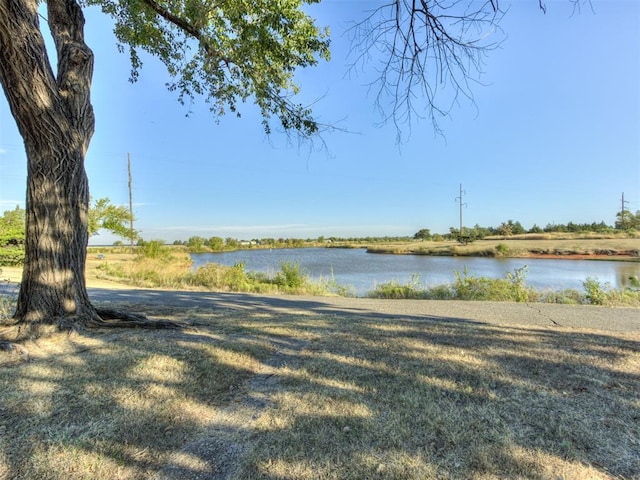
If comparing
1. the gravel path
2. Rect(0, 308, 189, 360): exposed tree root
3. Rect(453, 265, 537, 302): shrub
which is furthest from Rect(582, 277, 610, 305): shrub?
Rect(0, 308, 189, 360): exposed tree root

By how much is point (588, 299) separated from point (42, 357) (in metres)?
12.3

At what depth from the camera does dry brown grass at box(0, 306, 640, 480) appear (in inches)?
72.7

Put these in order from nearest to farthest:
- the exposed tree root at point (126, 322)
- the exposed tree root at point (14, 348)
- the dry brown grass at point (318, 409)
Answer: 1. the dry brown grass at point (318, 409)
2. the exposed tree root at point (14, 348)
3. the exposed tree root at point (126, 322)

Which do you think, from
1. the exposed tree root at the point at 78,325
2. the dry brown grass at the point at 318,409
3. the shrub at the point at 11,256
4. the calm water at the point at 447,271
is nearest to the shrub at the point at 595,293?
the calm water at the point at 447,271

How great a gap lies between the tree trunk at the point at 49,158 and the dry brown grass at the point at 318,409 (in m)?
0.61

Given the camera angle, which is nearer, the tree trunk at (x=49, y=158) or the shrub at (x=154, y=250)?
the tree trunk at (x=49, y=158)

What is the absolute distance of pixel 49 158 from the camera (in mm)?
3932

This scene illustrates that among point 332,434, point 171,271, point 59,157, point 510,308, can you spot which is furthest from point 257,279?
point 332,434

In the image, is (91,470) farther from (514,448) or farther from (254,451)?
(514,448)

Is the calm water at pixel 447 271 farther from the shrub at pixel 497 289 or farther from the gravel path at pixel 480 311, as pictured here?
the gravel path at pixel 480 311

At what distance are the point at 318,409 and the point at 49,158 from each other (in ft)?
13.5

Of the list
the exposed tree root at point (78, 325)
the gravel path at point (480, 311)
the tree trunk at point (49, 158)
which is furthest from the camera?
the gravel path at point (480, 311)

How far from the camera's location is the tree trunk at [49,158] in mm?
3617

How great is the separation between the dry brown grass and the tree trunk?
607 millimetres
